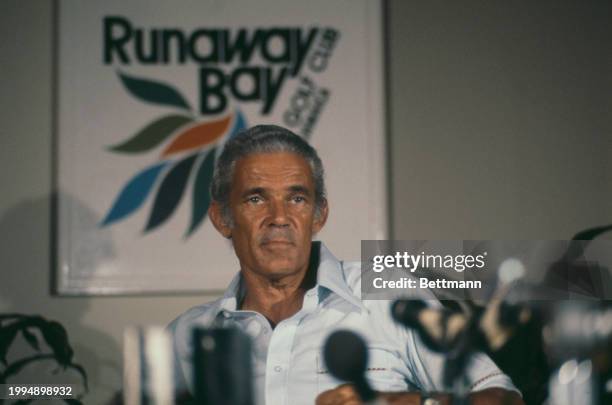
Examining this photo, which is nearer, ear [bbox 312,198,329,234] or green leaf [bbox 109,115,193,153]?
ear [bbox 312,198,329,234]

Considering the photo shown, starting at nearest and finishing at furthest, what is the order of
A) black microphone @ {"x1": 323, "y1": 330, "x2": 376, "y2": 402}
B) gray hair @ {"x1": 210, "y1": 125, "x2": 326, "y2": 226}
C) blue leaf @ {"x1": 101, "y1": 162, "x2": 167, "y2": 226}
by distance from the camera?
1. black microphone @ {"x1": 323, "y1": 330, "x2": 376, "y2": 402}
2. gray hair @ {"x1": 210, "y1": 125, "x2": 326, "y2": 226}
3. blue leaf @ {"x1": 101, "y1": 162, "x2": 167, "y2": 226}

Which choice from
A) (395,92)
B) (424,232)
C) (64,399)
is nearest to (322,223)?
(424,232)

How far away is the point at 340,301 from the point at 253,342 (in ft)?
0.89

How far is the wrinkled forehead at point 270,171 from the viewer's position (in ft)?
5.65

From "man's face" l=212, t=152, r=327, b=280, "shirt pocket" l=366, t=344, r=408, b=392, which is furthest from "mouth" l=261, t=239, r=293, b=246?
"shirt pocket" l=366, t=344, r=408, b=392

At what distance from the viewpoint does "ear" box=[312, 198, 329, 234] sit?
183 centimetres

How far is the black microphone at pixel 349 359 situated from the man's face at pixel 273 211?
0.23m

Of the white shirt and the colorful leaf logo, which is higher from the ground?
the colorful leaf logo

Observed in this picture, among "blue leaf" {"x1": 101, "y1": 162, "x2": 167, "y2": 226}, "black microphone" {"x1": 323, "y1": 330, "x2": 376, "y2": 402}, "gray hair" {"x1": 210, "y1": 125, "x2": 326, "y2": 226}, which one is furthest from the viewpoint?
"blue leaf" {"x1": 101, "y1": 162, "x2": 167, "y2": 226}

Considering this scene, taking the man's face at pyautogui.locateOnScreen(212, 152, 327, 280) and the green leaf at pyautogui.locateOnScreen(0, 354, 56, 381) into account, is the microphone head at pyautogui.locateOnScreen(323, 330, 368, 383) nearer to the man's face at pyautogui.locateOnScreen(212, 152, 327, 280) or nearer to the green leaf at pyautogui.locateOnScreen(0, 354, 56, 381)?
the man's face at pyautogui.locateOnScreen(212, 152, 327, 280)

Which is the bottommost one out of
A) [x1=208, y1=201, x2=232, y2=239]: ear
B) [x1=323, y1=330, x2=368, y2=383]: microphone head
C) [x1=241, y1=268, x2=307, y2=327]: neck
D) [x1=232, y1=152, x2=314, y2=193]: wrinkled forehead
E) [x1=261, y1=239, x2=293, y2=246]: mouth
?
[x1=323, y1=330, x2=368, y2=383]: microphone head

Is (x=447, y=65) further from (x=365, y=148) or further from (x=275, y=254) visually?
(x=275, y=254)

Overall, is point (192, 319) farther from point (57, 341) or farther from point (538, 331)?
point (538, 331)

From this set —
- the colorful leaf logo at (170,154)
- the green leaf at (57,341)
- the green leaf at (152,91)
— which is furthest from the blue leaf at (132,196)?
the green leaf at (57,341)
